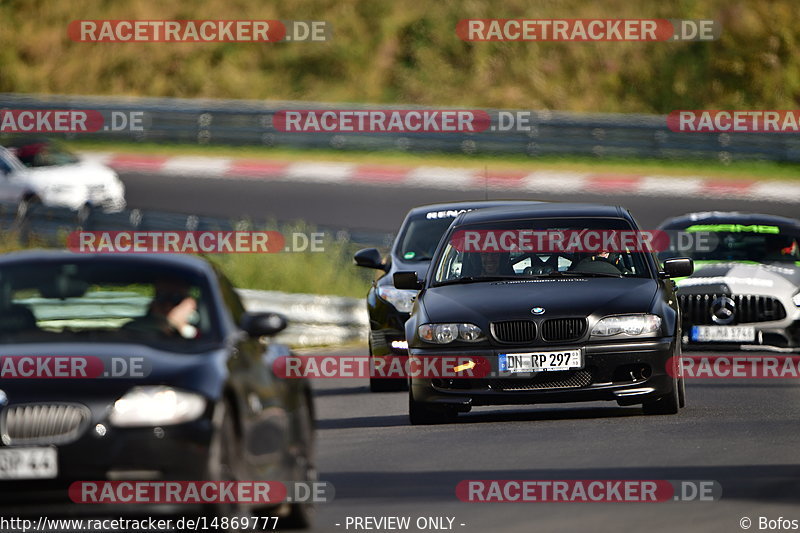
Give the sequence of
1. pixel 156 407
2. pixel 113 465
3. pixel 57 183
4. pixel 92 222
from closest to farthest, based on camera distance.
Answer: pixel 113 465, pixel 156 407, pixel 92 222, pixel 57 183

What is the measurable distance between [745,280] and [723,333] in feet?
1.93

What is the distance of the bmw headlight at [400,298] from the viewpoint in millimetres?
14992

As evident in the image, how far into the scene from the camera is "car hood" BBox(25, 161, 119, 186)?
29.4 meters

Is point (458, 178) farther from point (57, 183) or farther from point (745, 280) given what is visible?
point (745, 280)

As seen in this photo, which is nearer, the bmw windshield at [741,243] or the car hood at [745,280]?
the car hood at [745,280]

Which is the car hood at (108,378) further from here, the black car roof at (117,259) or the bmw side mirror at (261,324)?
the black car roof at (117,259)

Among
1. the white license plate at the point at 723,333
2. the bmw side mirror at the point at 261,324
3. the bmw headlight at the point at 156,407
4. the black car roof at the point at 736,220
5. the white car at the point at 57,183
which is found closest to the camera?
the bmw headlight at the point at 156,407

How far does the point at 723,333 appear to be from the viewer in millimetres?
17234

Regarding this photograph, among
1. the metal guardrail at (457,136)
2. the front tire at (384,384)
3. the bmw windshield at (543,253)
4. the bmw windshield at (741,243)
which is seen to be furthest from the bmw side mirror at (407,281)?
the metal guardrail at (457,136)

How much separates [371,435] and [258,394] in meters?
4.43

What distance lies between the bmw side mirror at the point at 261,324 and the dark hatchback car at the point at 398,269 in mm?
6596

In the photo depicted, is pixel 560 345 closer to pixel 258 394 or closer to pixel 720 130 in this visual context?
pixel 258 394

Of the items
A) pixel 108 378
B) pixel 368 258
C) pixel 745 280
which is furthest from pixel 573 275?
pixel 108 378

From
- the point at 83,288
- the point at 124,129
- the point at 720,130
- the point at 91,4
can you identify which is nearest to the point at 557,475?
the point at 83,288
